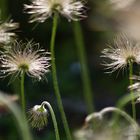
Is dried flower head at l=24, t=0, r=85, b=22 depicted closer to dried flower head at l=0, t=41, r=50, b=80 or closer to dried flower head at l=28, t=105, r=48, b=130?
dried flower head at l=0, t=41, r=50, b=80

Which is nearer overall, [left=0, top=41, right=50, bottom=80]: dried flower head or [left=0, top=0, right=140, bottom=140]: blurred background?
[left=0, top=41, right=50, bottom=80]: dried flower head

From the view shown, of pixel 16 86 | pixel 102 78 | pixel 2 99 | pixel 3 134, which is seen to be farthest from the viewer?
pixel 102 78

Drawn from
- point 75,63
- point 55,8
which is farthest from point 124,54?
point 75,63

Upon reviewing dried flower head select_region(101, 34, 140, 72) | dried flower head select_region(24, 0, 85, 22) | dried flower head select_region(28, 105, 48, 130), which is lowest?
dried flower head select_region(28, 105, 48, 130)

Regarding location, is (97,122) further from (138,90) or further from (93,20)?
(93,20)

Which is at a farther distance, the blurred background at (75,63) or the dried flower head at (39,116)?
the blurred background at (75,63)

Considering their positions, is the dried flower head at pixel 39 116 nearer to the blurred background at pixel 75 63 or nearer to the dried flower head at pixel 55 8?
the dried flower head at pixel 55 8

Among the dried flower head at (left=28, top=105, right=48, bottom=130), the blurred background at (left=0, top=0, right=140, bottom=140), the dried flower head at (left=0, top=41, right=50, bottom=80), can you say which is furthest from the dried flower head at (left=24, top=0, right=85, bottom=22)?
the blurred background at (left=0, top=0, right=140, bottom=140)

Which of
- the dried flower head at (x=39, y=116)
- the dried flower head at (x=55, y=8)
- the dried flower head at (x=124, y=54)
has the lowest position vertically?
the dried flower head at (x=39, y=116)

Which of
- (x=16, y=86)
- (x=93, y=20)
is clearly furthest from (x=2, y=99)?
(x=93, y=20)

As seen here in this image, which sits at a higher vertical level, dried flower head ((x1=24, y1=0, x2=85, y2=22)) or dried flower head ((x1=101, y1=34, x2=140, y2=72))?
dried flower head ((x1=24, y1=0, x2=85, y2=22))

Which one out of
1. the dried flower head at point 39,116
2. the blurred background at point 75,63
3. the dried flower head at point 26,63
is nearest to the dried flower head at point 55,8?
the dried flower head at point 26,63
